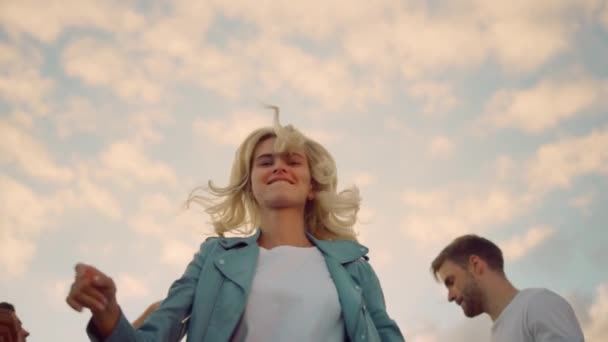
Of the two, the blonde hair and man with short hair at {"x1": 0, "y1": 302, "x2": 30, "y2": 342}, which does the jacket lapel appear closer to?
the blonde hair

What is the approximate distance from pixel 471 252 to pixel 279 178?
3714 mm

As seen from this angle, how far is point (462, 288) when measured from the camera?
8.40 m

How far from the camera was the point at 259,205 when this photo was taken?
218 inches

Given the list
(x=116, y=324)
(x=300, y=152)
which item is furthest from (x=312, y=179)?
(x=116, y=324)

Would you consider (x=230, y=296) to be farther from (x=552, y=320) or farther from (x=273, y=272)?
(x=552, y=320)

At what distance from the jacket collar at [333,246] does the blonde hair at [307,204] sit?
203 mm

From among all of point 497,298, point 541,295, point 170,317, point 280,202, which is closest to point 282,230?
point 280,202

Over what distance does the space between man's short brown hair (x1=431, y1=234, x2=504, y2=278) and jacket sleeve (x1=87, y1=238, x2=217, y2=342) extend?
4.05m

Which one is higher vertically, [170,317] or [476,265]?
[476,265]

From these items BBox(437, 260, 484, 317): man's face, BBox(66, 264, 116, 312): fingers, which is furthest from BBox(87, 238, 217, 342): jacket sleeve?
BBox(437, 260, 484, 317): man's face

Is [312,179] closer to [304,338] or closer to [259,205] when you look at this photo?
[259,205]

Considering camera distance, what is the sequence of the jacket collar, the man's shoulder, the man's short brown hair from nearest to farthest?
the jacket collar → the man's shoulder → the man's short brown hair

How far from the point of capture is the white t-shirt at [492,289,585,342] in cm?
664

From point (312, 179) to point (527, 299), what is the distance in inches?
101
